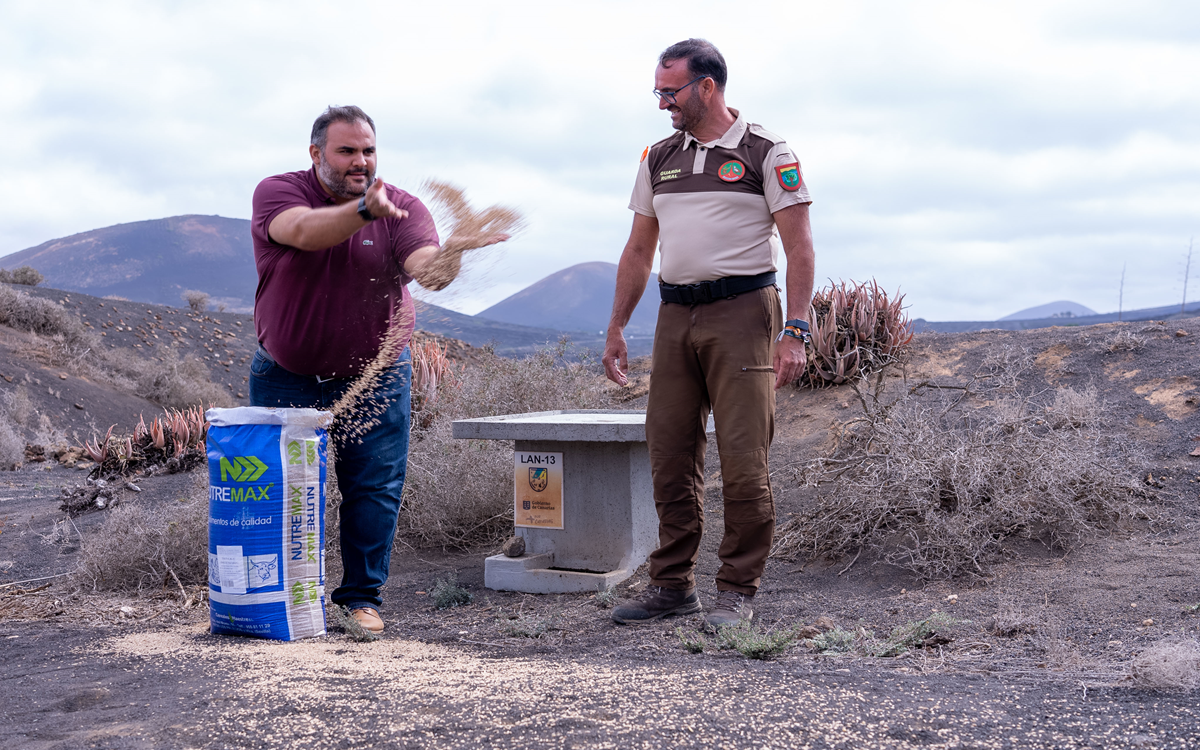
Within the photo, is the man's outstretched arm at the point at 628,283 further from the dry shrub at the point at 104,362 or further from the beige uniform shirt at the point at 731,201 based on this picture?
the dry shrub at the point at 104,362

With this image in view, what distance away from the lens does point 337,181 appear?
316cm

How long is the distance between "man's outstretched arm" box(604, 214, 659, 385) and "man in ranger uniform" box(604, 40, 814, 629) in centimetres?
18

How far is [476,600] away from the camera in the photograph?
410cm

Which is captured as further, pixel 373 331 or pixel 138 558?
pixel 138 558

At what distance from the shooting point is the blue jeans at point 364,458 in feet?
10.8

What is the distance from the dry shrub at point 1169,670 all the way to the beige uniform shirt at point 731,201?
171 centimetres

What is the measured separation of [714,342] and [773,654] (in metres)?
1.12

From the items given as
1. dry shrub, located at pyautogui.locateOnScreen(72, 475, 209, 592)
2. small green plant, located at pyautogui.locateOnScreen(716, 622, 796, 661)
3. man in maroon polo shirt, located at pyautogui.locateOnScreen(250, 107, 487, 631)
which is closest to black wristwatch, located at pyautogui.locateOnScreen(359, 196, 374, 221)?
man in maroon polo shirt, located at pyautogui.locateOnScreen(250, 107, 487, 631)

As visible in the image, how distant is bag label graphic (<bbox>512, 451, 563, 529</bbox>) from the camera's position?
4.30 m

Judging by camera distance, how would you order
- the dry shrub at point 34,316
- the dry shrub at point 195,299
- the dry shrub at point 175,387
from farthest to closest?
the dry shrub at point 195,299, the dry shrub at point 34,316, the dry shrub at point 175,387

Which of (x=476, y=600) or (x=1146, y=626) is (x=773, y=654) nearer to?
(x=1146, y=626)

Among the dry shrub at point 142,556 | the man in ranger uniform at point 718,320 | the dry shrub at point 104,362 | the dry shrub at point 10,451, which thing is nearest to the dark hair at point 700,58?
the man in ranger uniform at point 718,320

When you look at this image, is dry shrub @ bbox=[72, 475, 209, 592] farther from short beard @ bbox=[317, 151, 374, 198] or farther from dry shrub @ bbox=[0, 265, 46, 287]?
dry shrub @ bbox=[0, 265, 46, 287]

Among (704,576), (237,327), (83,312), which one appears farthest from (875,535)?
(237,327)
